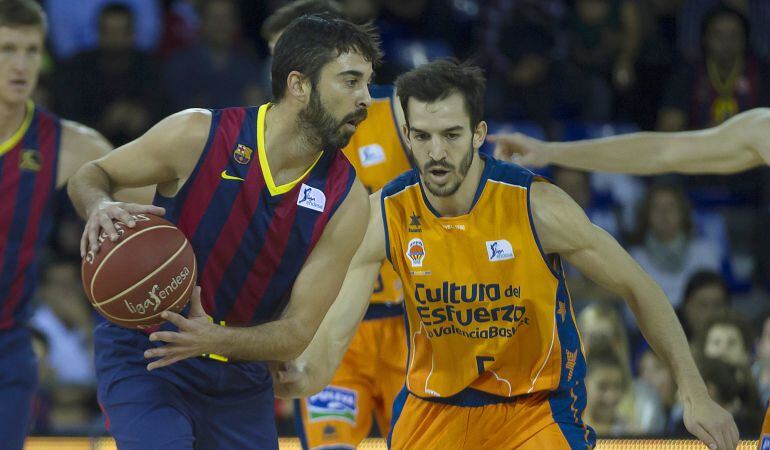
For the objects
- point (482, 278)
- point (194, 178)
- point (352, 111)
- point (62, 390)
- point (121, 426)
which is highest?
point (352, 111)

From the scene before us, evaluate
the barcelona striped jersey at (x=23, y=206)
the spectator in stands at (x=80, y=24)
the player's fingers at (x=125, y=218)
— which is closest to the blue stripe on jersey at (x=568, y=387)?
the player's fingers at (x=125, y=218)

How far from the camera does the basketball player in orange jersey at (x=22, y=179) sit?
5.42 meters

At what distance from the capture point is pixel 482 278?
4.82m

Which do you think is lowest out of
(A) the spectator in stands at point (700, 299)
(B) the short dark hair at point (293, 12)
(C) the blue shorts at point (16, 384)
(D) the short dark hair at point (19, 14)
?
(A) the spectator in stands at point (700, 299)

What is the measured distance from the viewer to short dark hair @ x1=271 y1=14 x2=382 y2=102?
4.55 metres

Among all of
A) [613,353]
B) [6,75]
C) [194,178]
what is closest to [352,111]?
[194,178]

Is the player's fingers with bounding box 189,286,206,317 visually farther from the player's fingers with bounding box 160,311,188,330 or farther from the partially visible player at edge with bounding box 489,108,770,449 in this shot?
the partially visible player at edge with bounding box 489,108,770,449

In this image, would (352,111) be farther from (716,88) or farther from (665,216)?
(716,88)

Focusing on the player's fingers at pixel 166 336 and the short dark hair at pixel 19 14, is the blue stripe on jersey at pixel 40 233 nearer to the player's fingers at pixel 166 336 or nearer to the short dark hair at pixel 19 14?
the short dark hair at pixel 19 14

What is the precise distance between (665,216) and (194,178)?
511 centimetres

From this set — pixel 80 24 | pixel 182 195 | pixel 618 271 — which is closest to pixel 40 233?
pixel 182 195

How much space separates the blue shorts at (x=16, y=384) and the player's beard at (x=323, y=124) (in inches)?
70.1

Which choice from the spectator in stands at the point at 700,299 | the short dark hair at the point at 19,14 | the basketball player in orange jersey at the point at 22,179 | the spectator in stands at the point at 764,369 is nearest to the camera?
the basketball player in orange jersey at the point at 22,179

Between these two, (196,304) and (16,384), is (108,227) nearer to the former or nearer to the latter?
(196,304)
